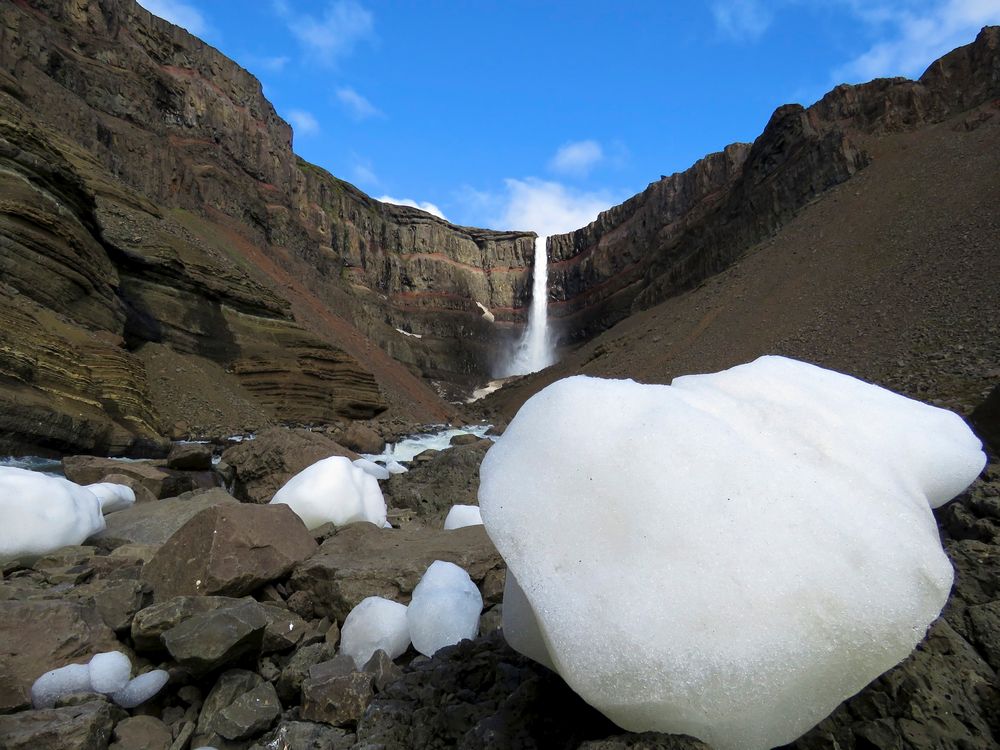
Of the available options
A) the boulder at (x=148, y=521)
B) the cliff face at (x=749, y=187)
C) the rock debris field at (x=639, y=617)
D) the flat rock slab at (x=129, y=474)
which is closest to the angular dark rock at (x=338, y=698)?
the rock debris field at (x=639, y=617)

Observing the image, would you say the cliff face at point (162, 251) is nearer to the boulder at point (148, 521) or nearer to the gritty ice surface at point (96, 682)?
the boulder at point (148, 521)

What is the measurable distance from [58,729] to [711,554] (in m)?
2.51

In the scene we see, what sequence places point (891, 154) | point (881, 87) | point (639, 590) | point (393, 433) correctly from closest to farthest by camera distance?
1. point (639, 590)
2. point (393, 433)
3. point (891, 154)
4. point (881, 87)

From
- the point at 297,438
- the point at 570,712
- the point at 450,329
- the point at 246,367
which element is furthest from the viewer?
the point at 450,329

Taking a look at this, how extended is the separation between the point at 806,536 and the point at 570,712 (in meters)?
0.88

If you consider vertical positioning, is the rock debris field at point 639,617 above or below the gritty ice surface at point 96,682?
above

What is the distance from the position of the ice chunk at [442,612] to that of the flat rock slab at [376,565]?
37cm

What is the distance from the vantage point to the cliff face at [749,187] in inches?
1185

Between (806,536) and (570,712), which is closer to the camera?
(806,536)

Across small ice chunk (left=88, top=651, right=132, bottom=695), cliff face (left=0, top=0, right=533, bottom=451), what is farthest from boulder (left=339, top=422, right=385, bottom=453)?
small ice chunk (left=88, top=651, right=132, bottom=695)

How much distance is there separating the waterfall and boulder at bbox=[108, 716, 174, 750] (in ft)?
178

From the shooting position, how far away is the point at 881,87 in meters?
32.6

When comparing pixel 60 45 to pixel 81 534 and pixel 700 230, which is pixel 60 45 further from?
pixel 700 230

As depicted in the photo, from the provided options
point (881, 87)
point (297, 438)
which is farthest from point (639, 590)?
point (881, 87)
